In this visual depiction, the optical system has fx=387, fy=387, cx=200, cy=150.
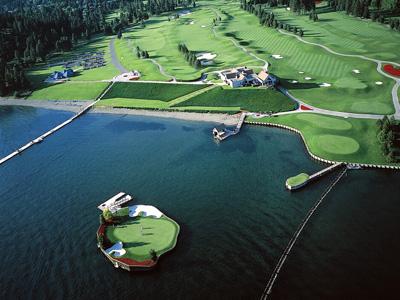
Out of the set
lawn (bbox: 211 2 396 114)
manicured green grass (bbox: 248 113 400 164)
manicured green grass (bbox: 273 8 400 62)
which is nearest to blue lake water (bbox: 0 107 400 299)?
manicured green grass (bbox: 248 113 400 164)

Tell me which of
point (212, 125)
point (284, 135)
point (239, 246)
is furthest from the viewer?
point (212, 125)

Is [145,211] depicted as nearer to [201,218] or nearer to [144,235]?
[144,235]

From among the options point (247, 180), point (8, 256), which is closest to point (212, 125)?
point (247, 180)

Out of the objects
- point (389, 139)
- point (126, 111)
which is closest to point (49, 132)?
point (126, 111)

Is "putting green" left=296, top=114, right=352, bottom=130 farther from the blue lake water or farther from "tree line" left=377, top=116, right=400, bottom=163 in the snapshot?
"tree line" left=377, top=116, right=400, bottom=163

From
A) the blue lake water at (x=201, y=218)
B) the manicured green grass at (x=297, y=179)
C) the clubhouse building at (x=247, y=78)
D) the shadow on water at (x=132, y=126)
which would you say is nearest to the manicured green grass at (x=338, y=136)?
the blue lake water at (x=201, y=218)

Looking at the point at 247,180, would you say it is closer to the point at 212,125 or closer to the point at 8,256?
the point at 212,125
